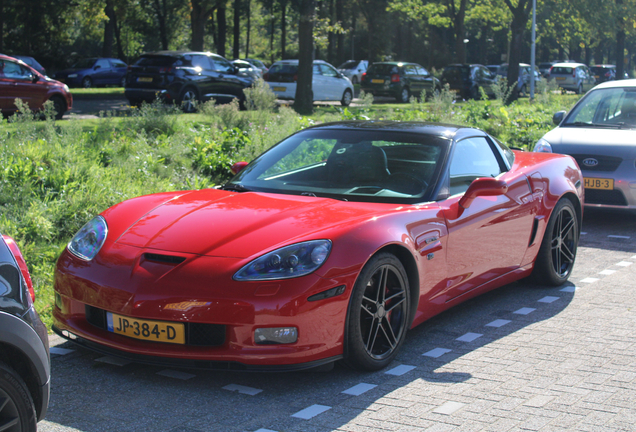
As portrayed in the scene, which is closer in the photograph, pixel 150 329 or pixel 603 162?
pixel 150 329

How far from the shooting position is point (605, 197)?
8.37 meters

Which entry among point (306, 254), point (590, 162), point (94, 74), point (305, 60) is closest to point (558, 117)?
point (590, 162)

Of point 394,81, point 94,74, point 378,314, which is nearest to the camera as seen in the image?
point 378,314

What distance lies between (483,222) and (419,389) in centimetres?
157

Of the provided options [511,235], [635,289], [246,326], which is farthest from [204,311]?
[635,289]

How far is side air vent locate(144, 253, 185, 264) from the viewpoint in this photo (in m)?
3.68

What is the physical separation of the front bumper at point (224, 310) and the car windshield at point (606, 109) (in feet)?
22.9

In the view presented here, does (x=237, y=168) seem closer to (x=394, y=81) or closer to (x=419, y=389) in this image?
(x=419, y=389)

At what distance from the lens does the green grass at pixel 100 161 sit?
6382 millimetres

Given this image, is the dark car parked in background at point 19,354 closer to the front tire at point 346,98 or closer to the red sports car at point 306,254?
the red sports car at point 306,254

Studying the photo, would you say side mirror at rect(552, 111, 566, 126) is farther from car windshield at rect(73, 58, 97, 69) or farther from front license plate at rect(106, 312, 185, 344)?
car windshield at rect(73, 58, 97, 69)

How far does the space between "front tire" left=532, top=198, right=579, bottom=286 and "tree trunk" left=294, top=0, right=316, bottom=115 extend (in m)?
13.3

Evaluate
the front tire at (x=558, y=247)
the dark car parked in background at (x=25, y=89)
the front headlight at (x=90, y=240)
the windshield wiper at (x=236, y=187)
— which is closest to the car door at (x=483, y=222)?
the front tire at (x=558, y=247)

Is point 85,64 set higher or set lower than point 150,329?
higher
